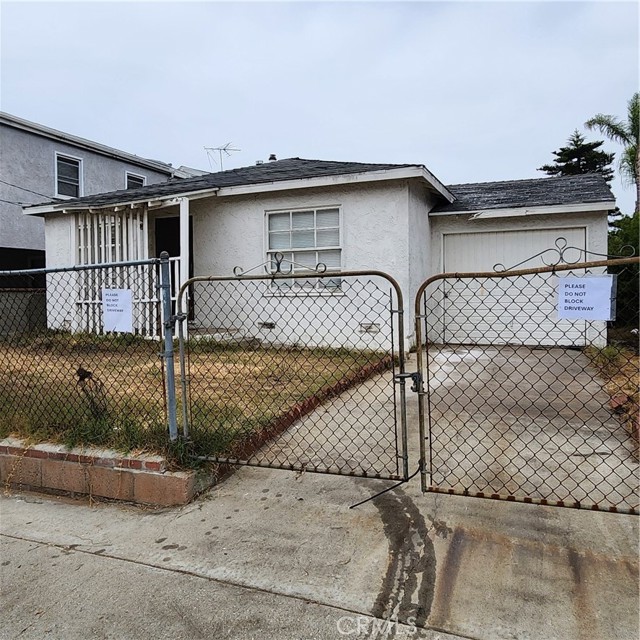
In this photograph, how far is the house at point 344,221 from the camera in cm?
849

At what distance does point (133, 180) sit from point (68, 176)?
2476mm

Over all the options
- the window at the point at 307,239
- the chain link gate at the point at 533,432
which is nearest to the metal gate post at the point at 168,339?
the chain link gate at the point at 533,432

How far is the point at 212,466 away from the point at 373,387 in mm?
3034

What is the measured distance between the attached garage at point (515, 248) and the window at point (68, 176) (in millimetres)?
Answer: 10638

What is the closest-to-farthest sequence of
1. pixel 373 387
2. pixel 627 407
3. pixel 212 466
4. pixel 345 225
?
pixel 212 466
pixel 627 407
pixel 373 387
pixel 345 225

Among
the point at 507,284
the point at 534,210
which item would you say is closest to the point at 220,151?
the point at 534,210

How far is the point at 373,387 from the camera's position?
6004 mm

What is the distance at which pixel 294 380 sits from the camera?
5.83 meters

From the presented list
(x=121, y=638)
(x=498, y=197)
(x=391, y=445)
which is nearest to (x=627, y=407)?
(x=391, y=445)

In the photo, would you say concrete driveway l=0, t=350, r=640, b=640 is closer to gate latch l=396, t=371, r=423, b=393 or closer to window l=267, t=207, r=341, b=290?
gate latch l=396, t=371, r=423, b=393

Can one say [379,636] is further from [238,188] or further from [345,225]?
[238,188]

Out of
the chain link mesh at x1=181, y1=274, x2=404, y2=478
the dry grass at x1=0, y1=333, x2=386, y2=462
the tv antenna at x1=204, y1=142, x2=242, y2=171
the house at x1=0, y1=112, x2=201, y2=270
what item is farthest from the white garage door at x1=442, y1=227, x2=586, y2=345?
the house at x1=0, y1=112, x2=201, y2=270

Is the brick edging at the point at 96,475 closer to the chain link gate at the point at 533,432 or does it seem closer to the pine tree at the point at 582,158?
the chain link gate at the point at 533,432

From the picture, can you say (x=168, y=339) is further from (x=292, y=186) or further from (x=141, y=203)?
(x=141, y=203)
